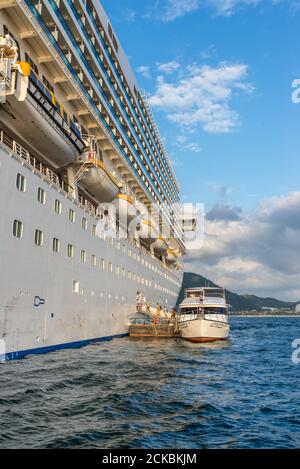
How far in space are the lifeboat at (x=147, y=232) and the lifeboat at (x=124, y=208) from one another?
5158 millimetres

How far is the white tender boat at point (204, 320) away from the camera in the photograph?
98.7 feet

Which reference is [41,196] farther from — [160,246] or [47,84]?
[160,246]

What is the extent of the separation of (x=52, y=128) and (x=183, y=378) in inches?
564

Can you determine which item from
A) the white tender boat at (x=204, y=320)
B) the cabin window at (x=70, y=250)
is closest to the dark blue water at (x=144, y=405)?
the cabin window at (x=70, y=250)

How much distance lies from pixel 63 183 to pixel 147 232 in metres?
21.8

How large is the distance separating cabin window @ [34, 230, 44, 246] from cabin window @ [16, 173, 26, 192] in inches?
89.4

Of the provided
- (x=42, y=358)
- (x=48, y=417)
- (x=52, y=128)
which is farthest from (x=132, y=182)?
(x=48, y=417)

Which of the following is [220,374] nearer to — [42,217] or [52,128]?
[42,217]

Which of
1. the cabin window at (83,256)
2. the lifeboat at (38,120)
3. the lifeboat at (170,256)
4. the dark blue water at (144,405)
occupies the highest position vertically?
the lifeboat at (38,120)

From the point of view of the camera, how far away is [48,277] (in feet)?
65.7

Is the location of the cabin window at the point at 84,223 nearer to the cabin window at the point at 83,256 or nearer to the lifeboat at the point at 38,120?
the cabin window at the point at 83,256

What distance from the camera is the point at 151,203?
53906 millimetres
